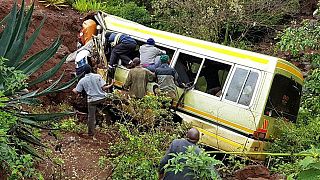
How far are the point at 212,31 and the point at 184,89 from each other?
5975mm

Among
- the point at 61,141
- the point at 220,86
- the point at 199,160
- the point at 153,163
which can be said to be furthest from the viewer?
the point at 220,86

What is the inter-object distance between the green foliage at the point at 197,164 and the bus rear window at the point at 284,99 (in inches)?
144

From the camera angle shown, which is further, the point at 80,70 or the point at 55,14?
the point at 55,14

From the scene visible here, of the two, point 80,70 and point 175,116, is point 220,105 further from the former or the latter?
point 80,70

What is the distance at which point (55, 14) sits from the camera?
15.9 meters

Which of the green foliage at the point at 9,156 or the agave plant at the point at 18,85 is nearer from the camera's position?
the green foliage at the point at 9,156

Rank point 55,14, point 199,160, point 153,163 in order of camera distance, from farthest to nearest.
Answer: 1. point 55,14
2. point 153,163
3. point 199,160

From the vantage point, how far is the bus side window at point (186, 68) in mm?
10617

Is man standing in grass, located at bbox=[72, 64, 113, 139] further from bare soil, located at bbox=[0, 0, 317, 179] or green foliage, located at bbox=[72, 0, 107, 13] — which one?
green foliage, located at bbox=[72, 0, 107, 13]

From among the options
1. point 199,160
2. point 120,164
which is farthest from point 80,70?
point 199,160

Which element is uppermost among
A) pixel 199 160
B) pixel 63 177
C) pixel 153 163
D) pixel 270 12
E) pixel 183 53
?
pixel 270 12

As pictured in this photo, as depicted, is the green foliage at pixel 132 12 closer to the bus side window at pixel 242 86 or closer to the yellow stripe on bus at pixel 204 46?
the yellow stripe on bus at pixel 204 46

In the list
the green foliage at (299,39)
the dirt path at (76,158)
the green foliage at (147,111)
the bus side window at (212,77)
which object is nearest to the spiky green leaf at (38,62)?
the dirt path at (76,158)

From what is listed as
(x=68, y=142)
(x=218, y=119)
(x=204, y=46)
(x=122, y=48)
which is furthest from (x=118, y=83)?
(x=218, y=119)
